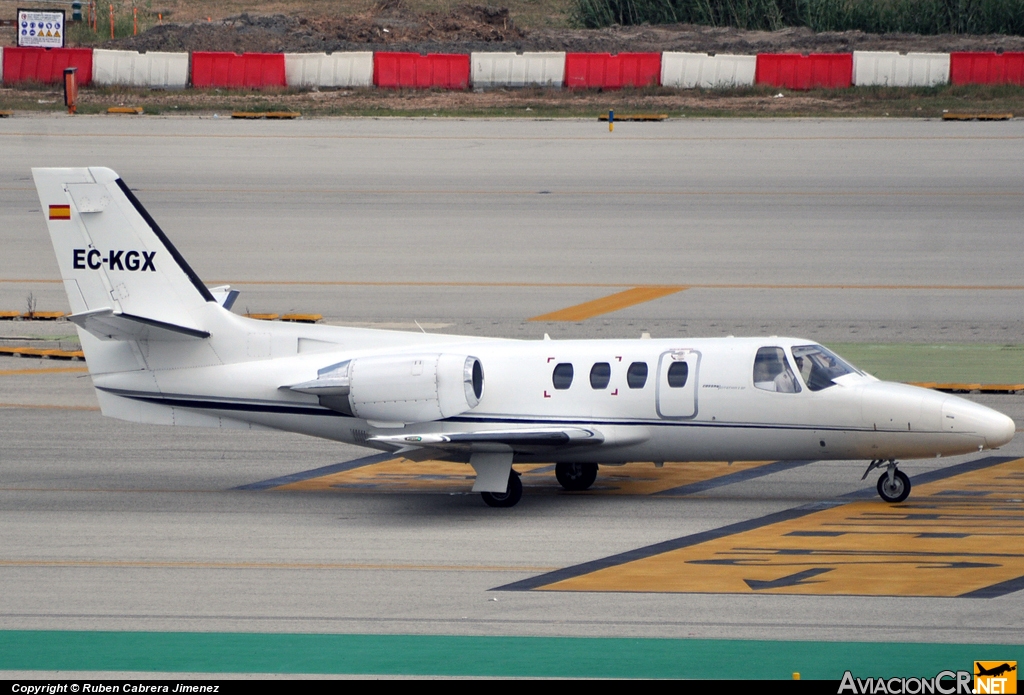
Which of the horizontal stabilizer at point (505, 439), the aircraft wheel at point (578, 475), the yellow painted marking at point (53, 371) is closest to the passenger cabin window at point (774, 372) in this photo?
the horizontal stabilizer at point (505, 439)

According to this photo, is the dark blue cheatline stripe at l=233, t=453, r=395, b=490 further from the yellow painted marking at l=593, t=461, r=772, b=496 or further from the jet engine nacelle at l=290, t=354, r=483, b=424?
the yellow painted marking at l=593, t=461, r=772, b=496

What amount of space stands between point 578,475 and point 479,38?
55415 millimetres

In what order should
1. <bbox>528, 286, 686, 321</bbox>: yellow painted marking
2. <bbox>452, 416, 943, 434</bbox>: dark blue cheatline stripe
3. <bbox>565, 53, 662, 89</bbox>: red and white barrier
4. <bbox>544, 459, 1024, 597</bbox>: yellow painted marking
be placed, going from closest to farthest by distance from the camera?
<bbox>544, 459, 1024, 597</bbox>: yellow painted marking, <bbox>452, 416, 943, 434</bbox>: dark blue cheatline stripe, <bbox>528, 286, 686, 321</bbox>: yellow painted marking, <bbox>565, 53, 662, 89</bbox>: red and white barrier

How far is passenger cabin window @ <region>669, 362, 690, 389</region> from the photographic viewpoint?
740 inches

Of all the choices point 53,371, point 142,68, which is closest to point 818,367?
point 53,371

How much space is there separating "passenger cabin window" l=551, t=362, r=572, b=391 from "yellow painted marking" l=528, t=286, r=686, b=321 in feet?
39.6

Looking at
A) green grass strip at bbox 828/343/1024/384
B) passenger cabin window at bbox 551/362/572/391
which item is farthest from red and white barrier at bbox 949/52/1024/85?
passenger cabin window at bbox 551/362/572/391

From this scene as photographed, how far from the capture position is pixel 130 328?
19.8 metres

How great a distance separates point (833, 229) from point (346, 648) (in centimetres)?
3000

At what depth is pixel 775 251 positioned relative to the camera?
3853 centimetres

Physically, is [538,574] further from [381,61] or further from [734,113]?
[381,61]

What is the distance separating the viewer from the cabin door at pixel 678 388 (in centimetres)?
1870

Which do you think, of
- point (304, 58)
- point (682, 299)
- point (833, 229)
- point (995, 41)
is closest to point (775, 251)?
point (833, 229)

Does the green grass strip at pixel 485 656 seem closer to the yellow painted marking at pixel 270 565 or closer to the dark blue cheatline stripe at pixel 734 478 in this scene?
the yellow painted marking at pixel 270 565
